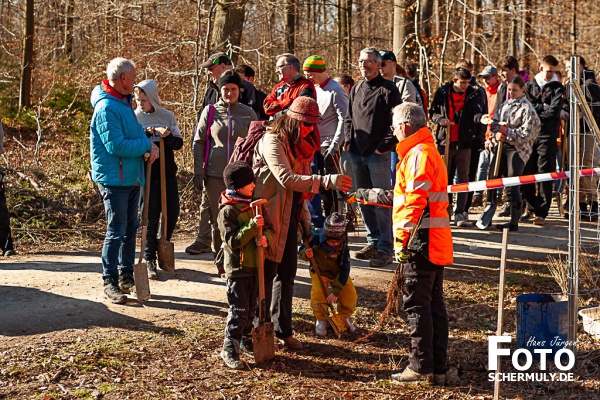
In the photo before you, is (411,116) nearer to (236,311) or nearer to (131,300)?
(236,311)

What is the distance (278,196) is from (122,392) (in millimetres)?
1840

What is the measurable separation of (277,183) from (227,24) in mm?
9294

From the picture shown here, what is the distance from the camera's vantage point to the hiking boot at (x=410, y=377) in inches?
216

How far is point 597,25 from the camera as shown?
2738 centimetres

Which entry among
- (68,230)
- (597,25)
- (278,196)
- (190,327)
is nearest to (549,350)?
(278,196)

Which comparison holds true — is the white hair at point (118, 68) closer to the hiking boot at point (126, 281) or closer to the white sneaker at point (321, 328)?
the hiking boot at point (126, 281)

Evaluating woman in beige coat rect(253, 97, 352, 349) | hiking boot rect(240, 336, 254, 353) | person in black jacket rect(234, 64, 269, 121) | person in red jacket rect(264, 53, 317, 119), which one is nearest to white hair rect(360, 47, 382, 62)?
person in red jacket rect(264, 53, 317, 119)

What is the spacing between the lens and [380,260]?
28.2 feet

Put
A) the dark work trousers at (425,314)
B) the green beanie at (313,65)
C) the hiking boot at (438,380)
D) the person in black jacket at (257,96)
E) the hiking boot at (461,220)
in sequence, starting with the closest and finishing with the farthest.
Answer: the dark work trousers at (425,314) → the hiking boot at (438,380) → the person in black jacket at (257,96) → the green beanie at (313,65) → the hiking boot at (461,220)

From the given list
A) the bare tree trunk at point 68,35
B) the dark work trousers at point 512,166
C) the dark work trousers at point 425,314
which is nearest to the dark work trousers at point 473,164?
the dark work trousers at point 512,166

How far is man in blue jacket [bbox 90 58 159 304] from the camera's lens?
6680mm

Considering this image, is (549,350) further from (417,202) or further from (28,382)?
(28,382)

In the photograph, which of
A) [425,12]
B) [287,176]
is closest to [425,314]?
[287,176]

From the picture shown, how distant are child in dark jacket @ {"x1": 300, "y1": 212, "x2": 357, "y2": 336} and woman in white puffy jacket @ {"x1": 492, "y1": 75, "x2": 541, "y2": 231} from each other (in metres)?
4.64
